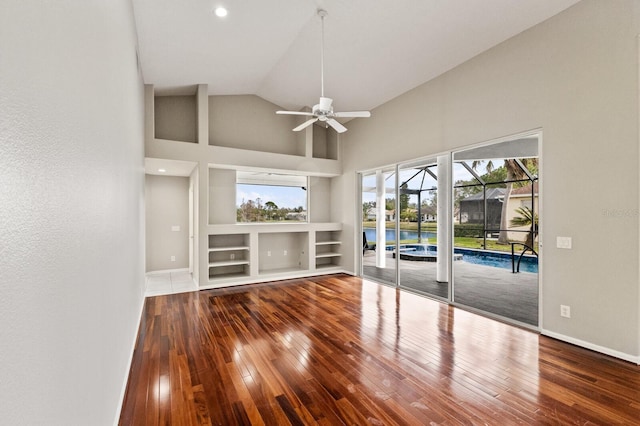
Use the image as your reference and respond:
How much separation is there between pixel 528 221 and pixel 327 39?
3.89 m

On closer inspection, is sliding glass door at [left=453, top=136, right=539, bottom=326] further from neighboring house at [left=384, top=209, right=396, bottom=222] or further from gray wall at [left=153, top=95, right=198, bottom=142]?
gray wall at [left=153, top=95, right=198, bottom=142]

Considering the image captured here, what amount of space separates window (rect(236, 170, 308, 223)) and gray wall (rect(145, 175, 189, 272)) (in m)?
1.65

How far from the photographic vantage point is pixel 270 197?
701 centimetres

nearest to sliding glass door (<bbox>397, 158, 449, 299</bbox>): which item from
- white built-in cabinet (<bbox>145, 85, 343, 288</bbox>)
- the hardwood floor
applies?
the hardwood floor

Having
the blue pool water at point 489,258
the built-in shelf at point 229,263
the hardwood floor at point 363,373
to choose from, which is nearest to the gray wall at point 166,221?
the built-in shelf at point 229,263

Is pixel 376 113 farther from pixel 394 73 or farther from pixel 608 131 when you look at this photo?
pixel 608 131

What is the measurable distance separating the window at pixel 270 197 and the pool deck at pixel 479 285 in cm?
209

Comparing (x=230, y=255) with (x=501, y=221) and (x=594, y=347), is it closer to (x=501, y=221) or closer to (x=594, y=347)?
(x=501, y=221)

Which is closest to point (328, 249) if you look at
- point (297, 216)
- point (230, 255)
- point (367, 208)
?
point (297, 216)

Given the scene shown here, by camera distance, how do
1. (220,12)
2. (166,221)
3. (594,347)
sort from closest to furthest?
1. (594,347)
2. (220,12)
3. (166,221)

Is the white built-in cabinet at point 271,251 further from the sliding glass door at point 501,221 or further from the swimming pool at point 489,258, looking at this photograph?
the sliding glass door at point 501,221

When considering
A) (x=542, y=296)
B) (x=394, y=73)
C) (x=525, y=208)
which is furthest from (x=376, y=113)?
(x=542, y=296)

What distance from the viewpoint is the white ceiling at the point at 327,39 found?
141 inches

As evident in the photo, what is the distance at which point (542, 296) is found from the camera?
3.57m
